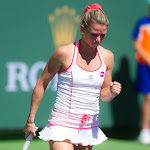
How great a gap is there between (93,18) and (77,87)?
1.80 ft

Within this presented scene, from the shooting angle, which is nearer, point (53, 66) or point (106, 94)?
point (53, 66)

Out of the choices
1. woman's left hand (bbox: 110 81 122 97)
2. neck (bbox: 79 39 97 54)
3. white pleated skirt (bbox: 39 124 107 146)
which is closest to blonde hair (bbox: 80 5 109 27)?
neck (bbox: 79 39 97 54)

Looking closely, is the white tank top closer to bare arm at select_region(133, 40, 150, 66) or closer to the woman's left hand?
the woman's left hand

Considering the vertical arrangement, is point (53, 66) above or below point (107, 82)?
above

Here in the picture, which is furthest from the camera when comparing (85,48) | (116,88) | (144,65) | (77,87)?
(144,65)

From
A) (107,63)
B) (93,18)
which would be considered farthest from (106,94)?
(93,18)

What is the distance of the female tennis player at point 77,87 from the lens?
334cm

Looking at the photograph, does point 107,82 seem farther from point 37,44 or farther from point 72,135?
point 37,44

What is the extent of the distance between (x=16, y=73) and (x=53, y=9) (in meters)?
1.07

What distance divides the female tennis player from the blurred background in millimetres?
2727

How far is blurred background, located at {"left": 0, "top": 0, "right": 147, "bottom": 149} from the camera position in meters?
6.08

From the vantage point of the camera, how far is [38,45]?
6.22 metres

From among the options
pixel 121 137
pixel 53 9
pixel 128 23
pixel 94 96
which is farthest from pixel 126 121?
pixel 94 96

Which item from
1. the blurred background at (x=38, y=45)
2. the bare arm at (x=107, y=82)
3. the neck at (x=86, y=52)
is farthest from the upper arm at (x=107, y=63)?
the blurred background at (x=38, y=45)
